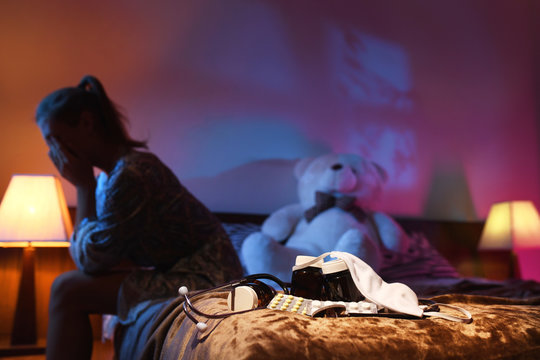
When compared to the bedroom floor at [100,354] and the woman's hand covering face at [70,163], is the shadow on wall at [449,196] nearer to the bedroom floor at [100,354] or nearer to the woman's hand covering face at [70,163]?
the bedroom floor at [100,354]

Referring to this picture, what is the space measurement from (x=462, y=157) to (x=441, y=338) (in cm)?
292

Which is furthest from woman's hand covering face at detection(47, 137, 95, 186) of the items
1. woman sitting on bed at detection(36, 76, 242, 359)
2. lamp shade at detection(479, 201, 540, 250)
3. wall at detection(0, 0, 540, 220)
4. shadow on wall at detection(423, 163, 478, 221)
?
lamp shade at detection(479, 201, 540, 250)

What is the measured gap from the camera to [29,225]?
1.66 metres

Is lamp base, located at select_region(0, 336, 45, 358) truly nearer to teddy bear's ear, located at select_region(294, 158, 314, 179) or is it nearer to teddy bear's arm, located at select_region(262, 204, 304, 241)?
teddy bear's arm, located at select_region(262, 204, 304, 241)

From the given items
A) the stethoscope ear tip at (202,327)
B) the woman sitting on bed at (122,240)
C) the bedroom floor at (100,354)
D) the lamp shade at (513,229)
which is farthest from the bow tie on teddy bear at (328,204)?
the stethoscope ear tip at (202,327)

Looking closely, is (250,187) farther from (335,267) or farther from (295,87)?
(335,267)

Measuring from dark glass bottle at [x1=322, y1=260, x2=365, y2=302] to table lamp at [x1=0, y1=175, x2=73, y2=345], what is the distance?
1331 mm

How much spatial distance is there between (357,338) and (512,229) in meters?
2.62

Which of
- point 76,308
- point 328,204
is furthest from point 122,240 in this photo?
point 328,204

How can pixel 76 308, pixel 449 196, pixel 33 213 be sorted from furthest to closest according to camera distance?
1. pixel 449 196
2. pixel 33 213
3. pixel 76 308

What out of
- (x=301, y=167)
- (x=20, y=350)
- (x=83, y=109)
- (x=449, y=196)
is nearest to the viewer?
(x=83, y=109)

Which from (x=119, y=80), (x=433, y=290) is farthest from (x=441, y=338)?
(x=119, y=80)

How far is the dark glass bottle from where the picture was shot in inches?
26.4

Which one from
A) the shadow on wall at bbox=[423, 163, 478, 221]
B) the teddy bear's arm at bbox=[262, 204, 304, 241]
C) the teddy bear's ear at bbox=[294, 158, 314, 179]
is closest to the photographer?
the teddy bear's arm at bbox=[262, 204, 304, 241]
